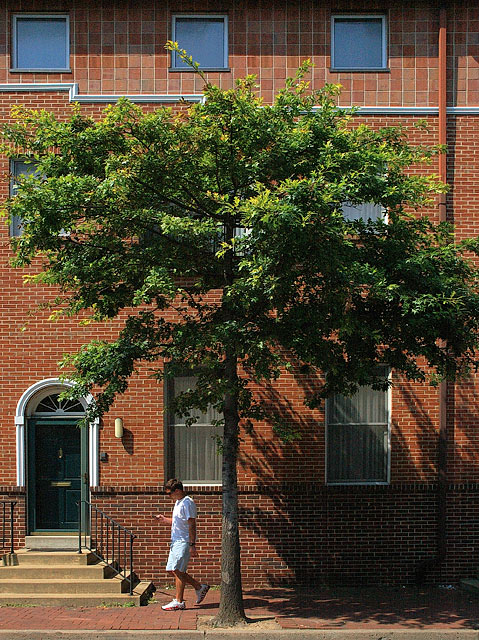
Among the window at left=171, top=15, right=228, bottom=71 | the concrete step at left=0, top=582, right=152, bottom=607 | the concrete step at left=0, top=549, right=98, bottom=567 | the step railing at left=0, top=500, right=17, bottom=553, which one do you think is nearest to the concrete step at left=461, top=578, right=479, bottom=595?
the concrete step at left=0, top=582, right=152, bottom=607

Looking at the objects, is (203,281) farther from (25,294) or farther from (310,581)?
(310,581)

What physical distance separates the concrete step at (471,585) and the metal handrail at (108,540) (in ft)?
17.8

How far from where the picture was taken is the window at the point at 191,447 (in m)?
13.5

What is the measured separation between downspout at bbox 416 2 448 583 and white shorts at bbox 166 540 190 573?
4185mm

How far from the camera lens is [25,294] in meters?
13.6

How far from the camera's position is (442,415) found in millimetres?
13438

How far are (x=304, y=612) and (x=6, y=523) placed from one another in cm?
516

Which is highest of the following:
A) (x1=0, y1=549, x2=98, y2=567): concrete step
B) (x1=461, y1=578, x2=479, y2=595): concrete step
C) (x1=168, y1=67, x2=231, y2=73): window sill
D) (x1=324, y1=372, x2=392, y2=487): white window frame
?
(x1=168, y1=67, x2=231, y2=73): window sill

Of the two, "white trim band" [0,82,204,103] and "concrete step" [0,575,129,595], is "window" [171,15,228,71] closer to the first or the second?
"white trim band" [0,82,204,103]

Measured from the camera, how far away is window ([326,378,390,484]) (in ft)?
44.7

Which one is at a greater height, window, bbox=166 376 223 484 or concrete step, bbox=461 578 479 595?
window, bbox=166 376 223 484

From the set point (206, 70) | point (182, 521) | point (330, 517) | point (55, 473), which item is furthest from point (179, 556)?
point (206, 70)

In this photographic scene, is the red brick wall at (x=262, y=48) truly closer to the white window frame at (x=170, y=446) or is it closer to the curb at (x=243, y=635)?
the white window frame at (x=170, y=446)

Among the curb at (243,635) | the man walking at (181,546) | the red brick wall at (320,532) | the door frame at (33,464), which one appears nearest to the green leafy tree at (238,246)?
the curb at (243,635)
